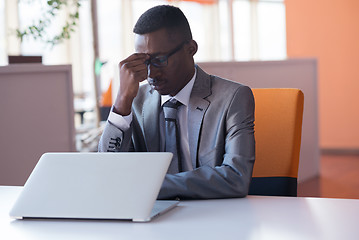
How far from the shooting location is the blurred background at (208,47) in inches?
160

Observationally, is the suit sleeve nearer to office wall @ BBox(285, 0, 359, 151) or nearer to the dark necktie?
the dark necktie

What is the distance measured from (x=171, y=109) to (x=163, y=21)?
0.96 feet

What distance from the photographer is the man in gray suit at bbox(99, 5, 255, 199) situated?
5.66 feet

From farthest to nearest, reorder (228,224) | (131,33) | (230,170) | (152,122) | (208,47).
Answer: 1. (208,47)
2. (131,33)
3. (152,122)
4. (230,170)
5. (228,224)

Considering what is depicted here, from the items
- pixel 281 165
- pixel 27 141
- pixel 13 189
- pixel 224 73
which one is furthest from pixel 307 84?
pixel 13 189

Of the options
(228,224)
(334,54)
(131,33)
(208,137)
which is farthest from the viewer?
(131,33)

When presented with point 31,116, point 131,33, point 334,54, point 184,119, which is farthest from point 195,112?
point 131,33

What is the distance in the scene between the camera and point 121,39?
979 centimetres

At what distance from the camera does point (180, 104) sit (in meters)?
1.83

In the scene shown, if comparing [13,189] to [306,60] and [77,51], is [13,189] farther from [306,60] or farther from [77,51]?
[77,51]

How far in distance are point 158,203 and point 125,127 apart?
53 centimetres

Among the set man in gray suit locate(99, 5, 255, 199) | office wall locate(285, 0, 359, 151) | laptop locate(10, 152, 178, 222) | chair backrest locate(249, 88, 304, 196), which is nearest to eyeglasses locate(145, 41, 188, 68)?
man in gray suit locate(99, 5, 255, 199)

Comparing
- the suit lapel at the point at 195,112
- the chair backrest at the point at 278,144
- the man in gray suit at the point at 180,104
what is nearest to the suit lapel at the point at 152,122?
the man in gray suit at the point at 180,104

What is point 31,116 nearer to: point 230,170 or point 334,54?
point 230,170
